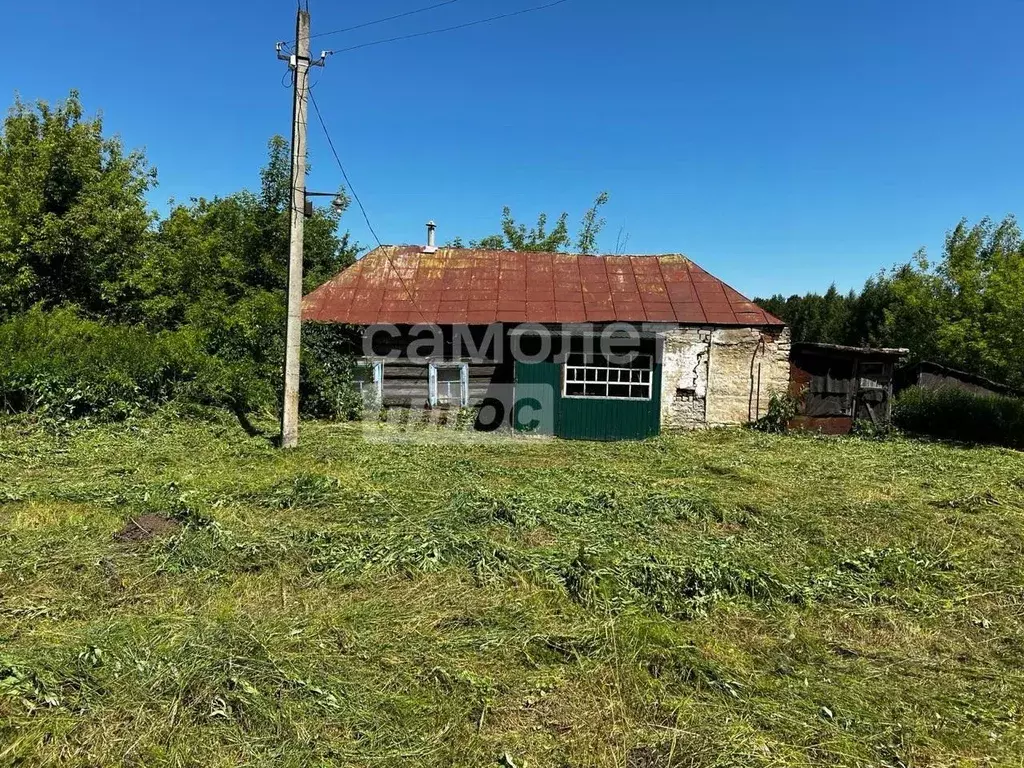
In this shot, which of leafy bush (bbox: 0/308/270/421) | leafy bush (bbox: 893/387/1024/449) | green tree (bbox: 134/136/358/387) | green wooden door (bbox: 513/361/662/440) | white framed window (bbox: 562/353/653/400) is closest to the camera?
leafy bush (bbox: 0/308/270/421)

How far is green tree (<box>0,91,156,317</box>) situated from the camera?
17.2 m

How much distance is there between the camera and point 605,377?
1320 centimetres

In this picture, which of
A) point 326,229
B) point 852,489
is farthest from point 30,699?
point 326,229

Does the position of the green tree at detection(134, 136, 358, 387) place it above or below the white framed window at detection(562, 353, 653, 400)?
above

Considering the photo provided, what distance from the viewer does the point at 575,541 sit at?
5.53 metres

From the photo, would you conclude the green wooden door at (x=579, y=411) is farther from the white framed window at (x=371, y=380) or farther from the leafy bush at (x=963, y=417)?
the leafy bush at (x=963, y=417)

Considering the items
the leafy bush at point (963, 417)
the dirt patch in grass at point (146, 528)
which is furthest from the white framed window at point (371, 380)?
the leafy bush at point (963, 417)

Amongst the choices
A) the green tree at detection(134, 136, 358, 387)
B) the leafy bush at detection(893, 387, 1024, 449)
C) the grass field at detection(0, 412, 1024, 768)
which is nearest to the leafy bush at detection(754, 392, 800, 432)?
the leafy bush at detection(893, 387, 1024, 449)

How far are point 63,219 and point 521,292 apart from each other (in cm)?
1471

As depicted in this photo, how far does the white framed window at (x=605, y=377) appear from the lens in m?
13.2

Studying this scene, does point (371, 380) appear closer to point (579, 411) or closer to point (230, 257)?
point (579, 411)

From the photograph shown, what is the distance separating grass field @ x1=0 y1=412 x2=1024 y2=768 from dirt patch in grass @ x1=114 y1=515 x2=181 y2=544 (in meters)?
0.09

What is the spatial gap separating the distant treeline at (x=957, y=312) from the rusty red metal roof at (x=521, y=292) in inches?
371

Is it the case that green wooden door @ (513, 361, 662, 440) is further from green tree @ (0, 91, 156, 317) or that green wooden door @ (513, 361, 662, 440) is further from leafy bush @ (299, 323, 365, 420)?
green tree @ (0, 91, 156, 317)
